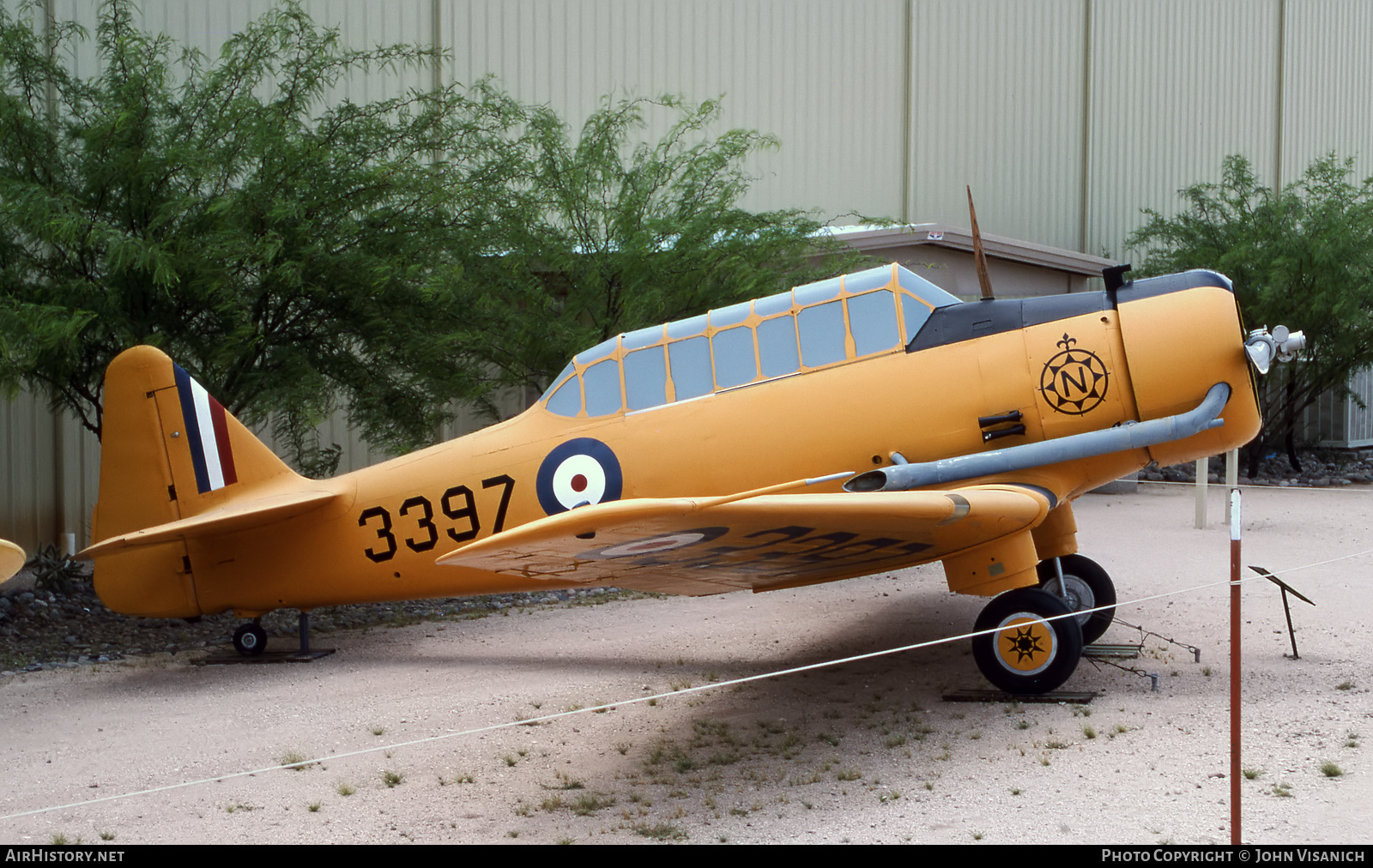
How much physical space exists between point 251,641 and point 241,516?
129cm

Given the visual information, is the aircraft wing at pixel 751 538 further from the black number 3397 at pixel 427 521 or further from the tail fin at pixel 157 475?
the tail fin at pixel 157 475

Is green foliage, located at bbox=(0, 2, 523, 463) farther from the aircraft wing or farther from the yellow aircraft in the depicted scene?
the aircraft wing

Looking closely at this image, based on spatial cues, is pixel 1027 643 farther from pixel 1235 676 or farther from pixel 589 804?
pixel 589 804

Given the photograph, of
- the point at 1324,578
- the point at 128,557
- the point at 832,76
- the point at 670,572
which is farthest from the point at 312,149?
the point at 832,76

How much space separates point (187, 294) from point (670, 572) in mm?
5538

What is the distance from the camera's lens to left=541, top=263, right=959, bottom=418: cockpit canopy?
22.2 feet

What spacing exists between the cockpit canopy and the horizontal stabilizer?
73.3 inches

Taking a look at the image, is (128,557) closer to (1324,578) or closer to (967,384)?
(967,384)

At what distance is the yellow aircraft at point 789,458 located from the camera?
614cm

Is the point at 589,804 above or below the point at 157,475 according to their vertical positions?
below

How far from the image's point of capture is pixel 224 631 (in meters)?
9.44

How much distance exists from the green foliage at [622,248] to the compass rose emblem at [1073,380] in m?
4.36

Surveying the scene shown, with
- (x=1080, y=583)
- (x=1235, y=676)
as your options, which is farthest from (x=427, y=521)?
(x=1235, y=676)

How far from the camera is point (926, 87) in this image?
19766 millimetres
